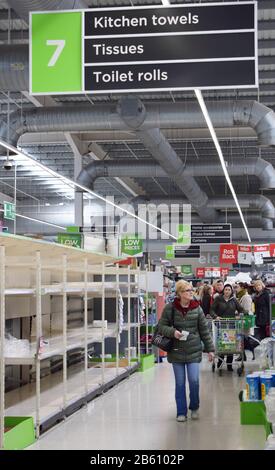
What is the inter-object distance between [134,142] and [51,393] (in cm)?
1341

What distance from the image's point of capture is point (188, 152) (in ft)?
74.2

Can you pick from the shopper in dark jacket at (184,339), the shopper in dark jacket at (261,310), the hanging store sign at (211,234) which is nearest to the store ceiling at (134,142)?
the hanging store sign at (211,234)

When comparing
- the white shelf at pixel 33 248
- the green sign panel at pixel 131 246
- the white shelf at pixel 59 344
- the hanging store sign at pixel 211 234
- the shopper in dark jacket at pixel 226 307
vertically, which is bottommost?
the white shelf at pixel 59 344

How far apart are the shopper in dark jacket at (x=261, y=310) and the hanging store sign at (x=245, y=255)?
1514 cm

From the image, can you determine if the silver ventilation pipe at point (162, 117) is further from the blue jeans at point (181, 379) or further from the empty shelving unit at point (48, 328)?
the blue jeans at point (181, 379)

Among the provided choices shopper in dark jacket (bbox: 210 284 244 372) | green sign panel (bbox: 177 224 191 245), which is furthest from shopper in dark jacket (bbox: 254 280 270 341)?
green sign panel (bbox: 177 224 191 245)

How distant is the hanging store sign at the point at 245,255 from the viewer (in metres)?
28.6

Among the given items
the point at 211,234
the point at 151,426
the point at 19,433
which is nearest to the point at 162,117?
the point at 151,426

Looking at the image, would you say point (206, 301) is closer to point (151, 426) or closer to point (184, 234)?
point (151, 426)

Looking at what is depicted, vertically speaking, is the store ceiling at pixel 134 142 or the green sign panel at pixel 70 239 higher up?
the store ceiling at pixel 134 142

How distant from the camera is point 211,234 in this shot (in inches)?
990

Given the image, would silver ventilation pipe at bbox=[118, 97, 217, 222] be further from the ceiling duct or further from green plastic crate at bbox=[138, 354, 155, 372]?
the ceiling duct

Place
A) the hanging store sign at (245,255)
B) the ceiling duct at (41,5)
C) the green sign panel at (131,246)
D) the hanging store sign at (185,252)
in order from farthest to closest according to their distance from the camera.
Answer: the hanging store sign at (185,252) < the hanging store sign at (245,255) < the green sign panel at (131,246) < the ceiling duct at (41,5)
